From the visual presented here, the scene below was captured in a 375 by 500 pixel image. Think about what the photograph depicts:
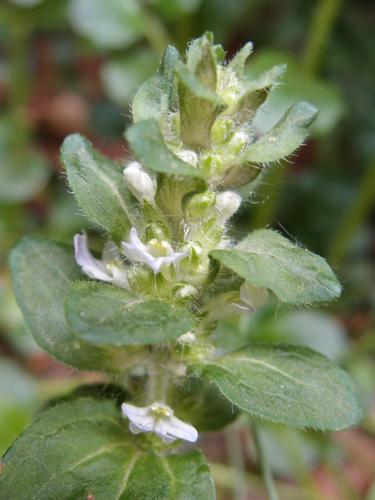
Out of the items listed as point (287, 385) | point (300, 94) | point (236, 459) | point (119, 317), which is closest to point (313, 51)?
point (300, 94)

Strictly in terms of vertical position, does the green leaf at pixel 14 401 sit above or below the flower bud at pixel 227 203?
below

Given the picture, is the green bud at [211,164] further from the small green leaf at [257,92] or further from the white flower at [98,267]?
the white flower at [98,267]

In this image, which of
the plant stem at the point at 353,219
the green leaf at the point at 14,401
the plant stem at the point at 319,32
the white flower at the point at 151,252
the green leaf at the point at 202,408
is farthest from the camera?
the plant stem at the point at 353,219

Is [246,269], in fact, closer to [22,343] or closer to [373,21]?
[22,343]

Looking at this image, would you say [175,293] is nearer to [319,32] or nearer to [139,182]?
[139,182]

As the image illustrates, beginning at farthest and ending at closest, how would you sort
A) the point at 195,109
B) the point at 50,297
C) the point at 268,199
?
the point at 268,199
the point at 50,297
the point at 195,109

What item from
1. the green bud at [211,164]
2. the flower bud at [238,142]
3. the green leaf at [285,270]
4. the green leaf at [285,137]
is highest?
the green leaf at [285,137]

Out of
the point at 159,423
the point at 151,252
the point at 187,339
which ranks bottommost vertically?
the point at 159,423

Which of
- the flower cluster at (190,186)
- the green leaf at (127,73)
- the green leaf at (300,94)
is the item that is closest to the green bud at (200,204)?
the flower cluster at (190,186)

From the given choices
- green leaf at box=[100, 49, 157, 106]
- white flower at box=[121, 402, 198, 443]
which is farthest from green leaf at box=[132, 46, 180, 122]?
green leaf at box=[100, 49, 157, 106]
